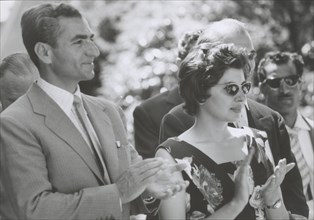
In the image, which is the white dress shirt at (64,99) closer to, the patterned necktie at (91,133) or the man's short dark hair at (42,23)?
the patterned necktie at (91,133)

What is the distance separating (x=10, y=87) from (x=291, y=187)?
1728mm

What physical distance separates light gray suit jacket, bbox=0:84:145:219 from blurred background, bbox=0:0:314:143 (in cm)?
581

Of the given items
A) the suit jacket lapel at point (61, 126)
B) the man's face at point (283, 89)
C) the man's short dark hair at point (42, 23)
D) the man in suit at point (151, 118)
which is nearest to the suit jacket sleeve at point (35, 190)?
the suit jacket lapel at point (61, 126)

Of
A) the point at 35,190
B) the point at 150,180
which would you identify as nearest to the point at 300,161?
the point at 150,180

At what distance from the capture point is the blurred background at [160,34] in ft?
32.7

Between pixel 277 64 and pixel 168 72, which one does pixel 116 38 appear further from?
pixel 277 64

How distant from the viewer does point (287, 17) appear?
10.8 meters

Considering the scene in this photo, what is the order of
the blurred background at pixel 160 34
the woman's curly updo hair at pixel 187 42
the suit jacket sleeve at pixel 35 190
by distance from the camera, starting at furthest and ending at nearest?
the blurred background at pixel 160 34
the woman's curly updo hair at pixel 187 42
the suit jacket sleeve at pixel 35 190

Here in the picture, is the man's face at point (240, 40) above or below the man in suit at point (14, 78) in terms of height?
above

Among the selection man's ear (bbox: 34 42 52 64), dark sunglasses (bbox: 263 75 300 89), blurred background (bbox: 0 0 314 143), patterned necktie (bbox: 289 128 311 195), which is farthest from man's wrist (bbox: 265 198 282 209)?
blurred background (bbox: 0 0 314 143)

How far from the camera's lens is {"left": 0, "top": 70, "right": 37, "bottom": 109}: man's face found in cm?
413

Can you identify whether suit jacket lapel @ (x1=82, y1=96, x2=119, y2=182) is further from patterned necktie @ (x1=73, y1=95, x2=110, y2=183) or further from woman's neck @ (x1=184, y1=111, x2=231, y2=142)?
woman's neck @ (x1=184, y1=111, x2=231, y2=142)

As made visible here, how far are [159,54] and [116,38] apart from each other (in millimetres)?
844

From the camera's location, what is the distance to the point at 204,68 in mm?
3766
